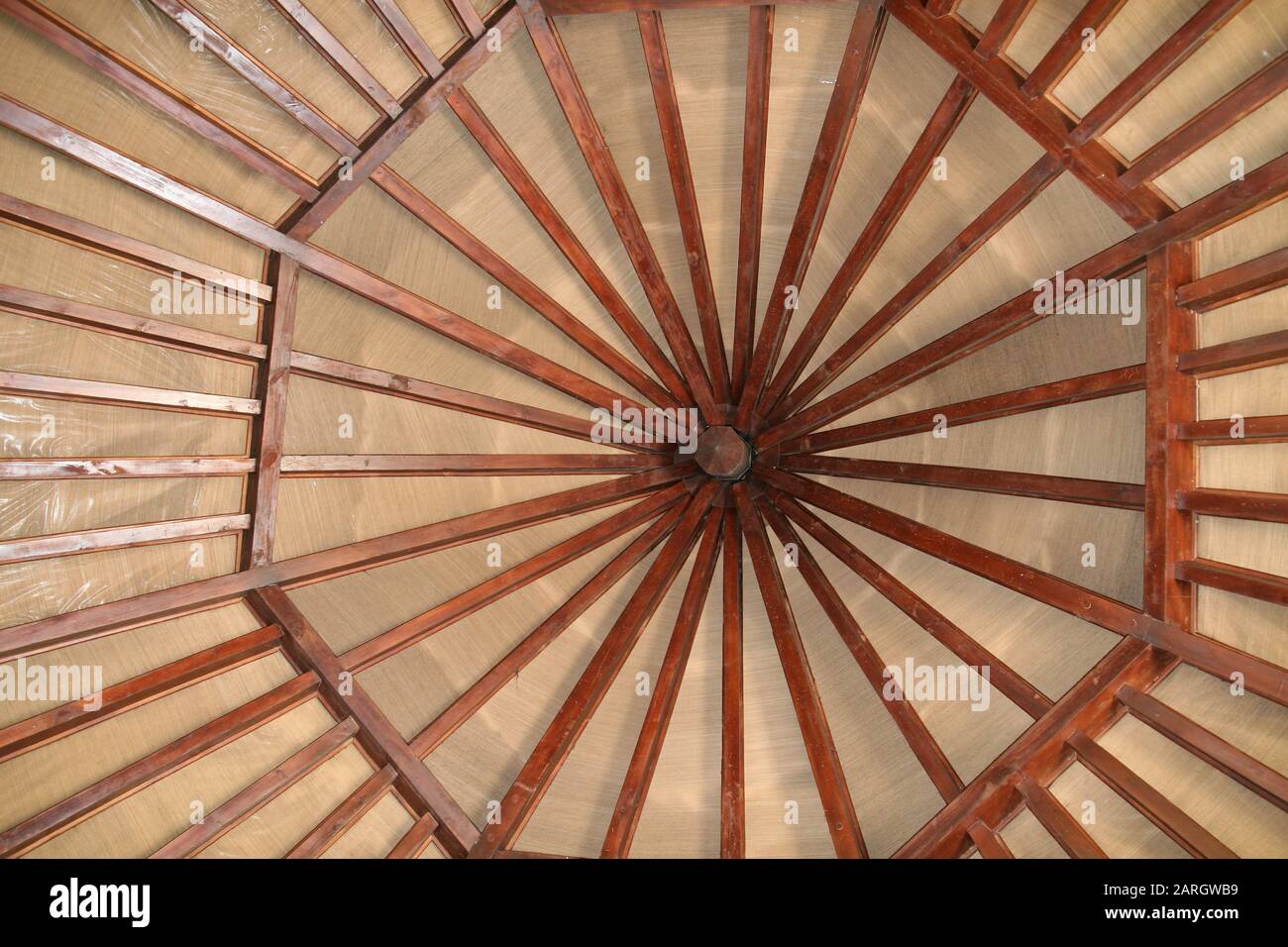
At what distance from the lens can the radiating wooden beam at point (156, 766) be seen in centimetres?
731

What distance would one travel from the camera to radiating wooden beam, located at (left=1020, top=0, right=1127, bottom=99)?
7.13m

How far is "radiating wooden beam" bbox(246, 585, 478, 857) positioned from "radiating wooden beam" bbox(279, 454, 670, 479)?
1.29m

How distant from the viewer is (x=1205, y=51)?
22.9 feet

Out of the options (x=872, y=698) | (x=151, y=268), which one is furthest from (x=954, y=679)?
(x=151, y=268)

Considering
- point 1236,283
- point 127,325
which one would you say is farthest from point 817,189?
point 127,325

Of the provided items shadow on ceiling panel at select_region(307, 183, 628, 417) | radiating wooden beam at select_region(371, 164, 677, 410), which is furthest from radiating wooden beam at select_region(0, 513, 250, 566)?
radiating wooden beam at select_region(371, 164, 677, 410)

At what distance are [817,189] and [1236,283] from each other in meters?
3.63

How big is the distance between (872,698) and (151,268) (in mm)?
7980

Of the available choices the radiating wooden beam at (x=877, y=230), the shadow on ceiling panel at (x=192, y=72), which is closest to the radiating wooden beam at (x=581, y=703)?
the radiating wooden beam at (x=877, y=230)

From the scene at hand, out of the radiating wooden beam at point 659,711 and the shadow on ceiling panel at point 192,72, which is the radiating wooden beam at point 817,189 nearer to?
the radiating wooden beam at point 659,711

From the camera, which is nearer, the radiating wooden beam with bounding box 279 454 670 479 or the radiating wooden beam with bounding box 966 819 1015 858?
the radiating wooden beam with bounding box 966 819 1015 858

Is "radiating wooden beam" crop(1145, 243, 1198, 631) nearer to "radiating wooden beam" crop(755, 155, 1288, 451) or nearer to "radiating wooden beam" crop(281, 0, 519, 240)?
"radiating wooden beam" crop(755, 155, 1288, 451)

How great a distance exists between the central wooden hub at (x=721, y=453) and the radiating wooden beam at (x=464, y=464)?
622 mm

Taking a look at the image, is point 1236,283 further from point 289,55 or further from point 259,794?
point 259,794
